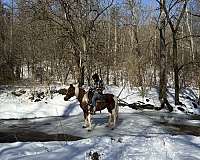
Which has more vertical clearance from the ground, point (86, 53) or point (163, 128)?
point (86, 53)

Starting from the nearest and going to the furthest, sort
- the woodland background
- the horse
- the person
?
1. the person
2. the horse
3. the woodland background

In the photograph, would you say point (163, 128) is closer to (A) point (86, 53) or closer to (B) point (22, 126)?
(B) point (22, 126)

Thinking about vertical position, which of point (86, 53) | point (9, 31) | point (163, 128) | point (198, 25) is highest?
point (198, 25)

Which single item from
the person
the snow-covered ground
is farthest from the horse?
the snow-covered ground

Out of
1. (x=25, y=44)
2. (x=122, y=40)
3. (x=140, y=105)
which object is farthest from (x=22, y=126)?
(x=122, y=40)

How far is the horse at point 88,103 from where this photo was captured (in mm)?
16547


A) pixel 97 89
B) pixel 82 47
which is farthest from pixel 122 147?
pixel 82 47

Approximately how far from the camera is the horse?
16547 millimetres

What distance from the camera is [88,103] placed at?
1652 centimetres

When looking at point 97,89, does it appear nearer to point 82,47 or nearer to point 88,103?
point 88,103

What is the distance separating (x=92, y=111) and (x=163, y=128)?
3.27m

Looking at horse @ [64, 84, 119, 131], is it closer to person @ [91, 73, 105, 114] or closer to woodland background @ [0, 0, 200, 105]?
person @ [91, 73, 105, 114]

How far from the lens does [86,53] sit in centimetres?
2733

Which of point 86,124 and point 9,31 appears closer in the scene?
Answer: point 86,124
